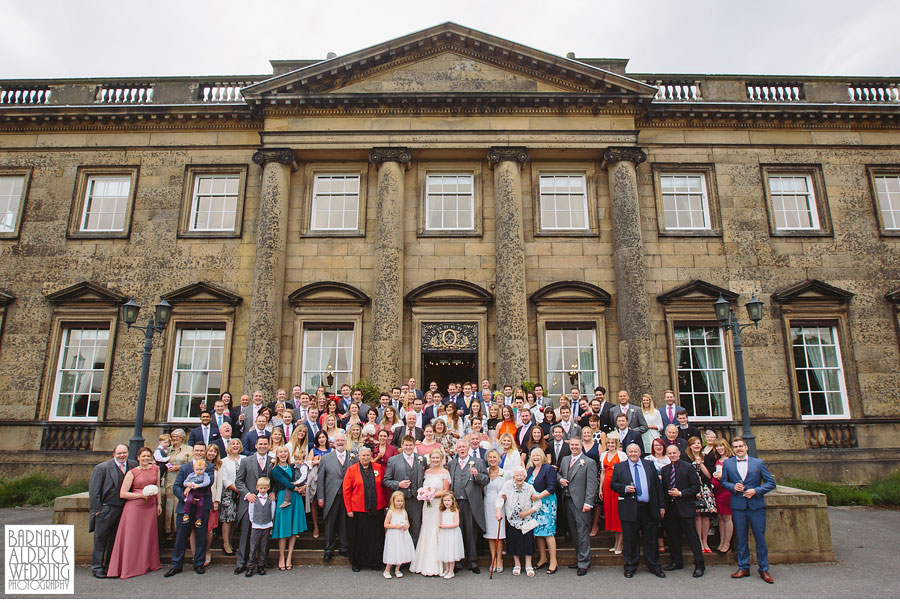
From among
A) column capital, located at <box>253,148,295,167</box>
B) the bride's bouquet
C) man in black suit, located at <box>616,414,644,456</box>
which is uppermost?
column capital, located at <box>253,148,295,167</box>

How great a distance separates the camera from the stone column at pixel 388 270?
49.8ft

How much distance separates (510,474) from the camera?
8195mm

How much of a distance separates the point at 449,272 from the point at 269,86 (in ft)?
26.6

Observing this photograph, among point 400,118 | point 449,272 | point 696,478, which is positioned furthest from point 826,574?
point 400,118

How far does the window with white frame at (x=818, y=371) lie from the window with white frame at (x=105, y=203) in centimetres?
2141

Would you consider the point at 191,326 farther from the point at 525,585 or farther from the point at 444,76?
the point at 525,585

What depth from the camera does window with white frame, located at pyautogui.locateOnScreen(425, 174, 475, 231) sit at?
17.2 m

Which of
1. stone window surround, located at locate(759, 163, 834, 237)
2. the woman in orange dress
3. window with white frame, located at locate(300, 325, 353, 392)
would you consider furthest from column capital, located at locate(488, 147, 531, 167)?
the woman in orange dress

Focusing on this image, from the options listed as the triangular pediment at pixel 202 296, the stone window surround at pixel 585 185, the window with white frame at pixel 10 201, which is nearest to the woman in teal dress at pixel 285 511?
the triangular pediment at pixel 202 296

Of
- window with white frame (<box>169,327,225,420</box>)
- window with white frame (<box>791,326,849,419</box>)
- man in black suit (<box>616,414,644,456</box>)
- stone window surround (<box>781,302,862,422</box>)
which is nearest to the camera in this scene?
man in black suit (<box>616,414,644,456</box>)

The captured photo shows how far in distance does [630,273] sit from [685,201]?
375 centimetres

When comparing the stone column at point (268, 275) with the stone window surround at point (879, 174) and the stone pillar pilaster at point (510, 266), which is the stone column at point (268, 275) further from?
the stone window surround at point (879, 174)

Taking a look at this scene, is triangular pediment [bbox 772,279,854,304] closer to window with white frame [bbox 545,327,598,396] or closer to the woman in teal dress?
window with white frame [bbox 545,327,598,396]

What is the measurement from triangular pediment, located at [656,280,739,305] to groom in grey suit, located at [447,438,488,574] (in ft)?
33.4
